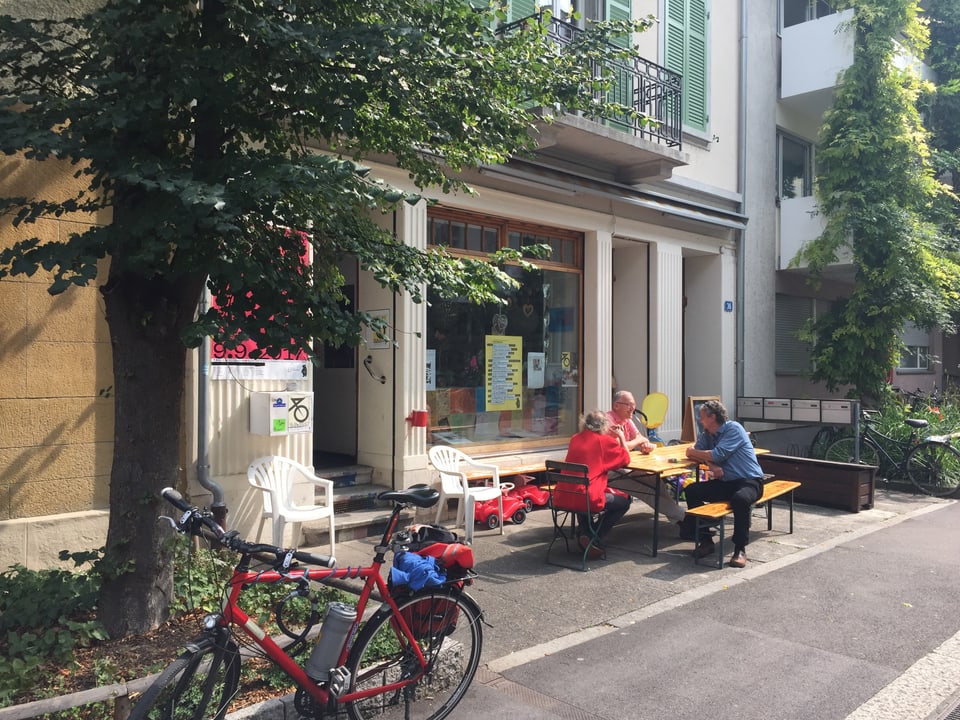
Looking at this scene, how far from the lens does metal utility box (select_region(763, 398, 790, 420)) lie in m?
12.0

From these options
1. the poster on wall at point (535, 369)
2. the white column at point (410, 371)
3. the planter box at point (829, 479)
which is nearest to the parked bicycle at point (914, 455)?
the planter box at point (829, 479)

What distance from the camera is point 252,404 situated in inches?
273

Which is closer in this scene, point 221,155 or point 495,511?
point 221,155

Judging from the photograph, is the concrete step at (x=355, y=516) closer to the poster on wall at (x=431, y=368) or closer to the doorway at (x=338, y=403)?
the doorway at (x=338, y=403)

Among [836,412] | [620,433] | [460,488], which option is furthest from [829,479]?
[460,488]

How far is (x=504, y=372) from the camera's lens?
10055 mm

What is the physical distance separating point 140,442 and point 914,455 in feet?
33.8

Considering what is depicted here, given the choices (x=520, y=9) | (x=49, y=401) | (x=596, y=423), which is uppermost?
(x=520, y=9)

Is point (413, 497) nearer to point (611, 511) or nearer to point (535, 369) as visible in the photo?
point (611, 511)

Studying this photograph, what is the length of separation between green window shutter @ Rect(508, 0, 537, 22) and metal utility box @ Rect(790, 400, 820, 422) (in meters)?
6.94

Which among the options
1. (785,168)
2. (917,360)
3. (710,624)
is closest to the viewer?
(710,624)

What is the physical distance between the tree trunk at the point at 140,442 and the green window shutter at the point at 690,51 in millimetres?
9601

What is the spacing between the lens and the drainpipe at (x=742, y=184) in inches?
513

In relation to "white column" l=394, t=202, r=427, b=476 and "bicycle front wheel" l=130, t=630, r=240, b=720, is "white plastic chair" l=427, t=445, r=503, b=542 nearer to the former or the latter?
"white column" l=394, t=202, r=427, b=476
